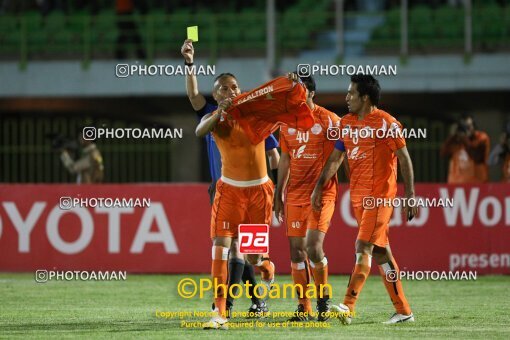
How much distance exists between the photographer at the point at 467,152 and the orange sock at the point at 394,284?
781 cm

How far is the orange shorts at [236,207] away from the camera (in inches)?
398

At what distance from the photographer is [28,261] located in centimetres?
1672

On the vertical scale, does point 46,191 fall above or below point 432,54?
below

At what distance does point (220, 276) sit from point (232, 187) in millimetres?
786

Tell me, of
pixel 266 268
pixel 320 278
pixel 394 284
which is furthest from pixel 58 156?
pixel 394 284

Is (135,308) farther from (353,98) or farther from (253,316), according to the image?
(353,98)

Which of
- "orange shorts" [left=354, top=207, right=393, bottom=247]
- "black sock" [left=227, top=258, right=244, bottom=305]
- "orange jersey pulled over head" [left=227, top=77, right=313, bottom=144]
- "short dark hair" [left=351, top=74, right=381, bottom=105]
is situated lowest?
"black sock" [left=227, top=258, right=244, bottom=305]

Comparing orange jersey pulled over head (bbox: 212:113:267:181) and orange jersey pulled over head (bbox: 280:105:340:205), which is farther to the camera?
orange jersey pulled over head (bbox: 280:105:340:205)

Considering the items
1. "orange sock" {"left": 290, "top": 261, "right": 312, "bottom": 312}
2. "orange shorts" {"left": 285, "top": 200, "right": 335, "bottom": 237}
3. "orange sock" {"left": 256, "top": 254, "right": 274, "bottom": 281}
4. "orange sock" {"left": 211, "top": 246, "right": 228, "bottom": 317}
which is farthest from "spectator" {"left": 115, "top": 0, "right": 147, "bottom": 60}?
"orange sock" {"left": 211, "top": 246, "right": 228, "bottom": 317}

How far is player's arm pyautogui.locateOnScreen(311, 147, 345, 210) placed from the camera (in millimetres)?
10414

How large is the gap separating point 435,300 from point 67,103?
1347 centimetres

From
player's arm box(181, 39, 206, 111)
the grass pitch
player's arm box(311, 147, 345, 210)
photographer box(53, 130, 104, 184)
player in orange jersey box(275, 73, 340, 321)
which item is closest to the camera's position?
the grass pitch

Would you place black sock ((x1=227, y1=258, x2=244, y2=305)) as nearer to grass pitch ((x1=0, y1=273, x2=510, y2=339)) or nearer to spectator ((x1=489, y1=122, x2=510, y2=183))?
grass pitch ((x1=0, y1=273, x2=510, y2=339))

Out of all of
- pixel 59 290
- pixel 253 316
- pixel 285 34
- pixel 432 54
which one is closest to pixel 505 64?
pixel 432 54
